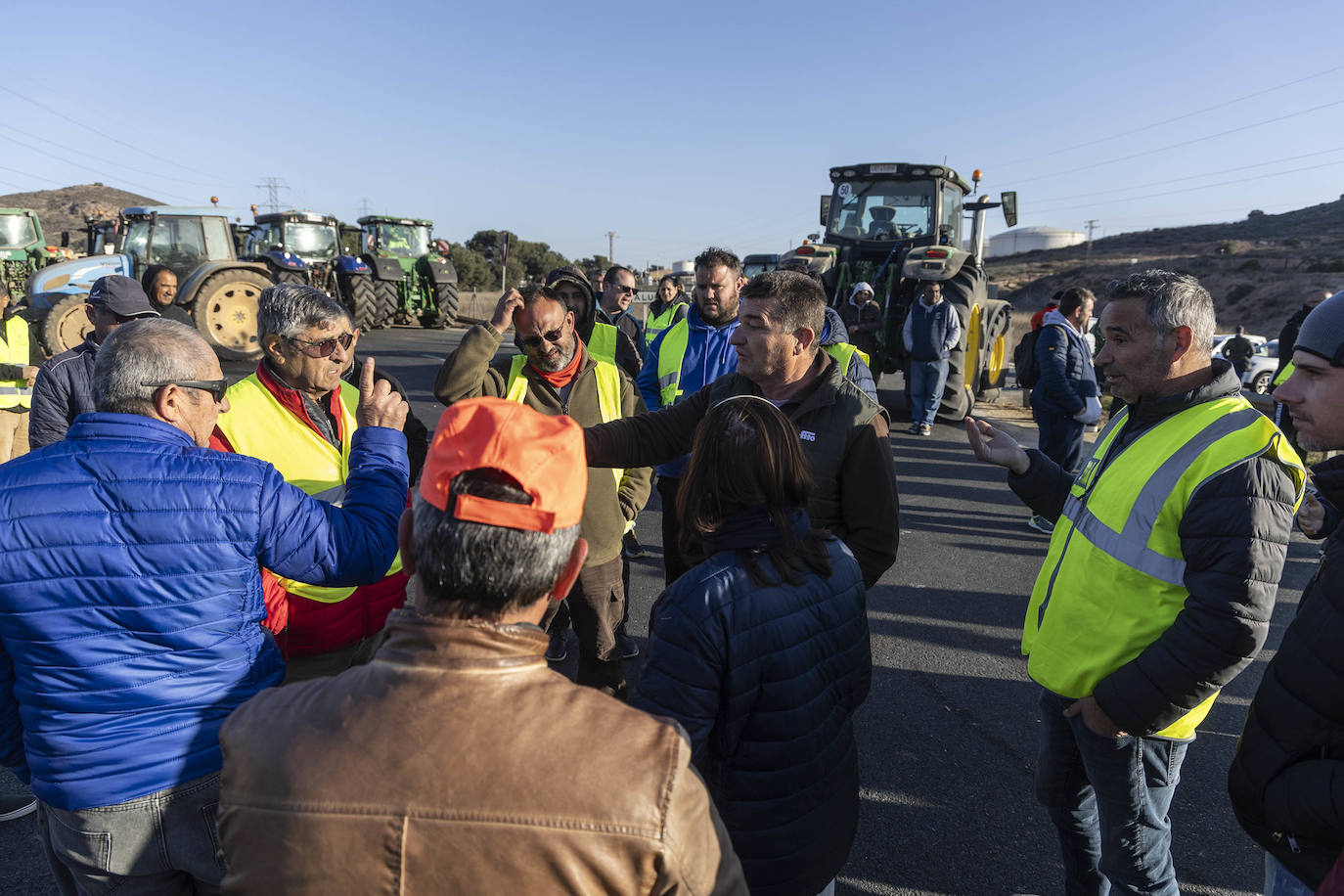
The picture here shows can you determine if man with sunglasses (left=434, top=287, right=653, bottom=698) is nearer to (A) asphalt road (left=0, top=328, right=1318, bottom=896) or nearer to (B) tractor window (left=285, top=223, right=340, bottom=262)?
(A) asphalt road (left=0, top=328, right=1318, bottom=896)

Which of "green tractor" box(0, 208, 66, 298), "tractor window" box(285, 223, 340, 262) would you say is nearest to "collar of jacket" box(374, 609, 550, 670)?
"green tractor" box(0, 208, 66, 298)

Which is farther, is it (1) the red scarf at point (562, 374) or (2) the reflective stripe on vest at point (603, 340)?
(2) the reflective stripe on vest at point (603, 340)

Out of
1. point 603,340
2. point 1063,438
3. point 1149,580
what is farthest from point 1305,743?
point 1063,438

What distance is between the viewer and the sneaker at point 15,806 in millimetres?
2635

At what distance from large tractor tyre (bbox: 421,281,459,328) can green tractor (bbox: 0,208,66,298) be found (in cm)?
748

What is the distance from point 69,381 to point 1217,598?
14.5 feet

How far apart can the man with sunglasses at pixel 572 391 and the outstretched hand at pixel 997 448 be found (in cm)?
140

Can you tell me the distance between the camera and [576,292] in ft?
12.9

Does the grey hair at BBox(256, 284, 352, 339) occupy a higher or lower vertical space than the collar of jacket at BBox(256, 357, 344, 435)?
higher

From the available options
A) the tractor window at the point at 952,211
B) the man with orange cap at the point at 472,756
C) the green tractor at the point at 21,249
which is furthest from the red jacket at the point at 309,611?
the green tractor at the point at 21,249

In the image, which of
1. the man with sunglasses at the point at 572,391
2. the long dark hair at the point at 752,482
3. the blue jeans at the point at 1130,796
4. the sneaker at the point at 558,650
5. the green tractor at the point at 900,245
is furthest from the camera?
the green tractor at the point at 900,245

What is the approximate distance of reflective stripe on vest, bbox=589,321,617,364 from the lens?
14.6 ft

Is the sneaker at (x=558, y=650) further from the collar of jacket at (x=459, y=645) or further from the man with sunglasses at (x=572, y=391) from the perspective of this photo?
the collar of jacket at (x=459, y=645)

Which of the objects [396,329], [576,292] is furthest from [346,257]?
[576,292]
